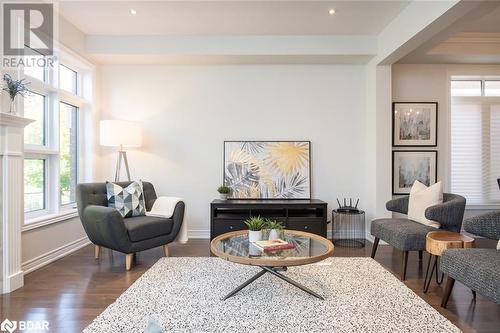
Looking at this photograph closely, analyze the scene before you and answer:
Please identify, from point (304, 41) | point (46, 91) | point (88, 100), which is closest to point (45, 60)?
point (46, 91)

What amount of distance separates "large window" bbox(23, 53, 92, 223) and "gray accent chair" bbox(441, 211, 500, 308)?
12.7 feet

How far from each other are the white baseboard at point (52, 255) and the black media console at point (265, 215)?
171cm

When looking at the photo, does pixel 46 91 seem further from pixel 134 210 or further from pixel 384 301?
pixel 384 301

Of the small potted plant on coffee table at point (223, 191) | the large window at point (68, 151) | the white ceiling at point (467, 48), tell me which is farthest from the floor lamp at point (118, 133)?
the white ceiling at point (467, 48)

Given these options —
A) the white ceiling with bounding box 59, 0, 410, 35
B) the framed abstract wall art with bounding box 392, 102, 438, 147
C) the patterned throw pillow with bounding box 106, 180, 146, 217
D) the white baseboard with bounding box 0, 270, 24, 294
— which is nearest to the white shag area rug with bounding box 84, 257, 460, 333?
the patterned throw pillow with bounding box 106, 180, 146, 217

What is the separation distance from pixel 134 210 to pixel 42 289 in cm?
114

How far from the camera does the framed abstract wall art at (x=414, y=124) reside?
431 centimetres

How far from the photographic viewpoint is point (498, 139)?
14.5ft

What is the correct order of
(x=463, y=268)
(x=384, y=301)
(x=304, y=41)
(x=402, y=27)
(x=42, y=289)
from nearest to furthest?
(x=463, y=268), (x=384, y=301), (x=42, y=289), (x=402, y=27), (x=304, y=41)

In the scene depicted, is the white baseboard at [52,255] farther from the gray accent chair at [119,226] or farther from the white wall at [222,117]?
the white wall at [222,117]

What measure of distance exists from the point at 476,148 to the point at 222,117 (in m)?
3.81

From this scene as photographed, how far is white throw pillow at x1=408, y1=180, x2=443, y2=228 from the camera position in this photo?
3105mm

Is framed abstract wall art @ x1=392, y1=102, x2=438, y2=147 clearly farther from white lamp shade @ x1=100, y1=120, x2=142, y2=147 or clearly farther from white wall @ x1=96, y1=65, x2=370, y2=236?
white lamp shade @ x1=100, y1=120, x2=142, y2=147

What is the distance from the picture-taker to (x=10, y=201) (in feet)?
8.38
